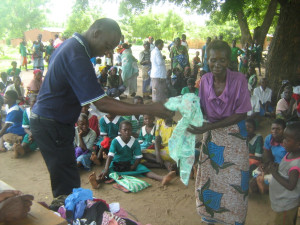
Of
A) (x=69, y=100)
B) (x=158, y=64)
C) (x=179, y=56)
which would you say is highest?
(x=69, y=100)

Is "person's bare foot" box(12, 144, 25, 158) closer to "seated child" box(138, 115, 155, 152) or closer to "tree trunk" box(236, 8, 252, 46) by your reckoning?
"seated child" box(138, 115, 155, 152)

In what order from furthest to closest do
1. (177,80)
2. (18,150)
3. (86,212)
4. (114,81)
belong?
(114,81) < (177,80) < (18,150) < (86,212)

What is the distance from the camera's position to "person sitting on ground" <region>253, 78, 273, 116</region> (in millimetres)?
6094

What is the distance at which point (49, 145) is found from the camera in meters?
2.22

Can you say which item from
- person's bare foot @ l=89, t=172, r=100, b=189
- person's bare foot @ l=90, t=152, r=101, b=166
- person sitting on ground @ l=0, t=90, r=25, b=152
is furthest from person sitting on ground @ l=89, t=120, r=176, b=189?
person sitting on ground @ l=0, t=90, r=25, b=152

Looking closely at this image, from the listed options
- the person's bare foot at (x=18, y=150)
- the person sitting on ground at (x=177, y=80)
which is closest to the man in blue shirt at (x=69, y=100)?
the person's bare foot at (x=18, y=150)

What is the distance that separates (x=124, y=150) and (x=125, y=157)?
127mm

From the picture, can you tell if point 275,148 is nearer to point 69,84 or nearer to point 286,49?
point 69,84

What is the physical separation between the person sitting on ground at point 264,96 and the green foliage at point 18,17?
37.7 metres

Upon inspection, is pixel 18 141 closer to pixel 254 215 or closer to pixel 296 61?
pixel 254 215

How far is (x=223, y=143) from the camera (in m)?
2.38

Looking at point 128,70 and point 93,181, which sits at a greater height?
point 128,70

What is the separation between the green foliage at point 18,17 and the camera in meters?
38.5

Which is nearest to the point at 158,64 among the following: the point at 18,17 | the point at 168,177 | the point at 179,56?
the point at 179,56
